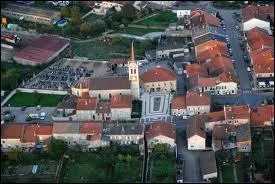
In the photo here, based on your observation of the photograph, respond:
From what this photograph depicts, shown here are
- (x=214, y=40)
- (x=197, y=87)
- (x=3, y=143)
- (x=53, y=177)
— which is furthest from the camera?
(x=214, y=40)

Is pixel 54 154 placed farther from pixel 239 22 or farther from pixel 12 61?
pixel 239 22

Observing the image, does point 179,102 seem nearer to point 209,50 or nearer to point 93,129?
point 93,129

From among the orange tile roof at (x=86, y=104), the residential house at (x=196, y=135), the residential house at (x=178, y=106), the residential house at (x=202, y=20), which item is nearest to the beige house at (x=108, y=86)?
the orange tile roof at (x=86, y=104)

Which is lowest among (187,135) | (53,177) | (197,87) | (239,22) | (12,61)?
(53,177)

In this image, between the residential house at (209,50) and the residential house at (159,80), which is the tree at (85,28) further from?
the residential house at (159,80)

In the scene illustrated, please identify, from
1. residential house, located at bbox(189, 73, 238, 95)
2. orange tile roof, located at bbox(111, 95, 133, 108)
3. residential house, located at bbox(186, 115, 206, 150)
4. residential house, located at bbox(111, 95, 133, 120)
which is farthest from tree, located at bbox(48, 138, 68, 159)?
residential house, located at bbox(189, 73, 238, 95)

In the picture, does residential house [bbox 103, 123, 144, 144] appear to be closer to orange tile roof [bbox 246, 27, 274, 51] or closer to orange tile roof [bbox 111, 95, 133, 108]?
orange tile roof [bbox 111, 95, 133, 108]

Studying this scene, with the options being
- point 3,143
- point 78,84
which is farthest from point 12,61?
point 3,143

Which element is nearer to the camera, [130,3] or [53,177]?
[53,177]
